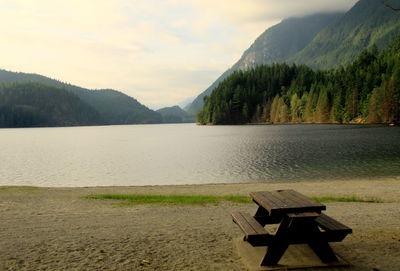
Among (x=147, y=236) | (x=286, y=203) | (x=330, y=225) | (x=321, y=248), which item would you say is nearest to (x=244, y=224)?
(x=286, y=203)

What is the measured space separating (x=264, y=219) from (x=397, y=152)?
5079 centimetres

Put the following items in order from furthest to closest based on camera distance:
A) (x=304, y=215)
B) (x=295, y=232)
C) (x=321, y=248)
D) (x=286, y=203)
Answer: (x=286, y=203), (x=321, y=248), (x=295, y=232), (x=304, y=215)

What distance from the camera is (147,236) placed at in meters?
12.8

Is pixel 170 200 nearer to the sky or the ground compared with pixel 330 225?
nearer to the ground

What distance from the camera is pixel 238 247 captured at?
1112 centimetres

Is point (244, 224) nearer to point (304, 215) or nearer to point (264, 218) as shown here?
point (304, 215)

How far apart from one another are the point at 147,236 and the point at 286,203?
6.01 metres

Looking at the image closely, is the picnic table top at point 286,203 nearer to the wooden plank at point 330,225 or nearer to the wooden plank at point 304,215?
the wooden plank at point 304,215

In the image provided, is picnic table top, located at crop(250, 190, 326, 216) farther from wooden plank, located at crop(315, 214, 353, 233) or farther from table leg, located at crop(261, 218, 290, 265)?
wooden plank, located at crop(315, 214, 353, 233)

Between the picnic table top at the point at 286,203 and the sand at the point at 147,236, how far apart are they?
1.97 m

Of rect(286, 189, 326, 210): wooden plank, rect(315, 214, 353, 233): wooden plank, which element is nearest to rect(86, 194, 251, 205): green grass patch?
rect(286, 189, 326, 210): wooden plank

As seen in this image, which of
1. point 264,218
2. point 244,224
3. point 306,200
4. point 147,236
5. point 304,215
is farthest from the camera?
point 147,236

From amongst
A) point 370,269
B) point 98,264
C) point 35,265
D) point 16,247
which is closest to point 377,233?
point 370,269

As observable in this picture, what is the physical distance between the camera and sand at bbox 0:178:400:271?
988 cm
